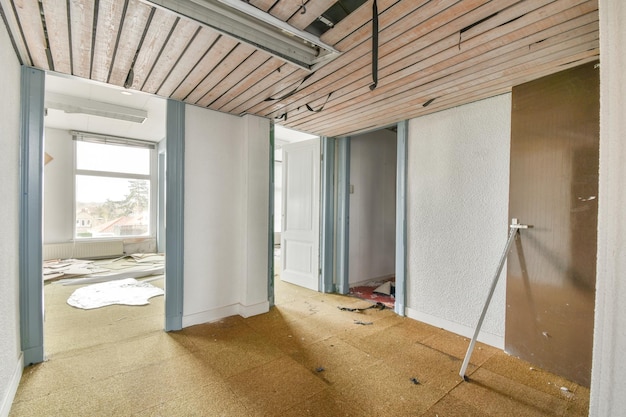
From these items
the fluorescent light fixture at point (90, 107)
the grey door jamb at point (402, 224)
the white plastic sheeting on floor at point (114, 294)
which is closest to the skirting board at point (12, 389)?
Answer: the white plastic sheeting on floor at point (114, 294)

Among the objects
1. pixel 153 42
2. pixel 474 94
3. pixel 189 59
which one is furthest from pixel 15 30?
pixel 474 94

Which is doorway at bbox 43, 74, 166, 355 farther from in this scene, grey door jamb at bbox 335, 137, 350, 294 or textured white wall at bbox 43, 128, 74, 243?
grey door jamb at bbox 335, 137, 350, 294

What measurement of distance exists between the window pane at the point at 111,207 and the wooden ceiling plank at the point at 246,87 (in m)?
4.85

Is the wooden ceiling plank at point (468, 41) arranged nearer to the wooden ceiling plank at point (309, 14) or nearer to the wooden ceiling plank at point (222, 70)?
the wooden ceiling plank at point (309, 14)

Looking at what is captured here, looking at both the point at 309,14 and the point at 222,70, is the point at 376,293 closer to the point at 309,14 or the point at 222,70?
the point at 222,70

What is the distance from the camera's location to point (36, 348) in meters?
2.09

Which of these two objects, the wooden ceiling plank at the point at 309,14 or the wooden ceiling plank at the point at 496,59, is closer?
the wooden ceiling plank at the point at 309,14

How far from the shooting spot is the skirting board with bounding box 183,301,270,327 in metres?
2.84

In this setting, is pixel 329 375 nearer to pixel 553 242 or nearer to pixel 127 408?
pixel 127 408

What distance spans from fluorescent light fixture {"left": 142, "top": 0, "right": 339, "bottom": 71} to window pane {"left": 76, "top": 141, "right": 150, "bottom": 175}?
20.3ft

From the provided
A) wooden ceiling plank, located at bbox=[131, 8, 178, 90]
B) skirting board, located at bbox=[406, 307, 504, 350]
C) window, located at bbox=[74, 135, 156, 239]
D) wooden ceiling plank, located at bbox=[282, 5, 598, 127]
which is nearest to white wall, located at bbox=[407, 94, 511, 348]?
skirting board, located at bbox=[406, 307, 504, 350]

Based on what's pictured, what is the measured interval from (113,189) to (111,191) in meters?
0.06

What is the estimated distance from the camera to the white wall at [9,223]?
59.6 inches

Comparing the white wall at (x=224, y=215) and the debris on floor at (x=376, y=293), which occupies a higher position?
the white wall at (x=224, y=215)
